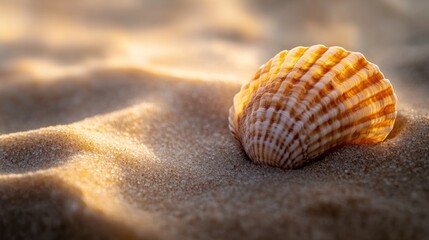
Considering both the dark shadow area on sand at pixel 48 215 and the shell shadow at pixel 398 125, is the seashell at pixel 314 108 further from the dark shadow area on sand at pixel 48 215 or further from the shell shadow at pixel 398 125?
the dark shadow area on sand at pixel 48 215

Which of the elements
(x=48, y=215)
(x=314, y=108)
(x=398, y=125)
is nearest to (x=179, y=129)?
(x=314, y=108)

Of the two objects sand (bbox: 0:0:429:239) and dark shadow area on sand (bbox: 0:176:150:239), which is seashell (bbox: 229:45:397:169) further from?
dark shadow area on sand (bbox: 0:176:150:239)

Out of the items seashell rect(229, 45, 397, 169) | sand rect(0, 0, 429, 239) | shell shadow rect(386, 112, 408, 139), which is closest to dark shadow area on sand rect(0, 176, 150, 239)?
sand rect(0, 0, 429, 239)

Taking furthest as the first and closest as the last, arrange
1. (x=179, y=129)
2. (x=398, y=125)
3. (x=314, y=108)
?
(x=179, y=129), (x=398, y=125), (x=314, y=108)

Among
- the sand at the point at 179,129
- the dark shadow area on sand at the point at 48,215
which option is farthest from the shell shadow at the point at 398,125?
the dark shadow area on sand at the point at 48,215

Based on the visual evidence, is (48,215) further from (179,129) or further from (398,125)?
(398,125)

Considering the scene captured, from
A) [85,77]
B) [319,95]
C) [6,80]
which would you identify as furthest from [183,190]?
[6,80]

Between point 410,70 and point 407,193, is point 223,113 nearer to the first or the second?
point 407,193
